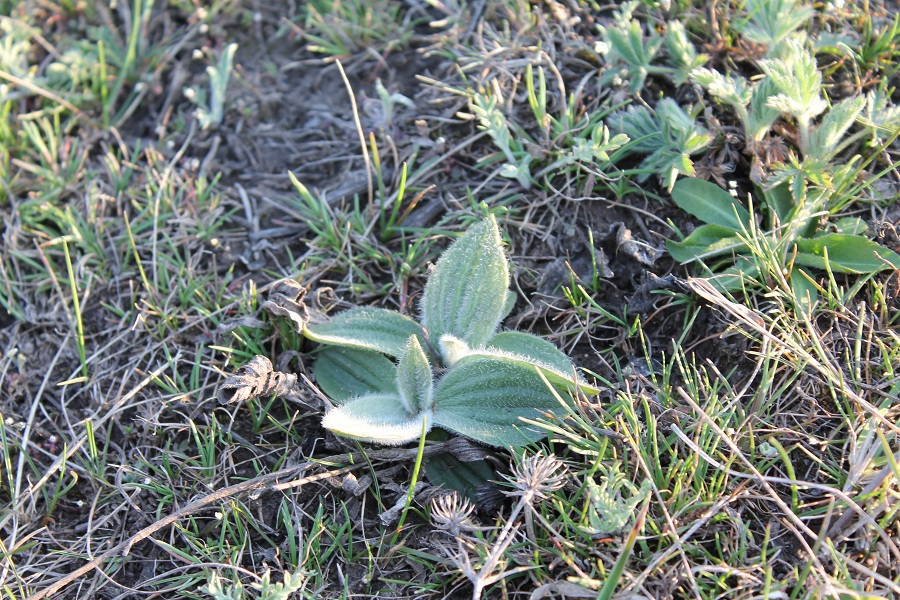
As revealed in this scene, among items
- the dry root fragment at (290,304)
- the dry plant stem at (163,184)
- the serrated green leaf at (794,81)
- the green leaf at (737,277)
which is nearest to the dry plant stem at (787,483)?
the green leaf at (737,277)

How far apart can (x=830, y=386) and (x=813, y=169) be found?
75 centimetres

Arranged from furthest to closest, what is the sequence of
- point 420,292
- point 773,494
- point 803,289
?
point 420,292 < point 803,289 < point 773,494

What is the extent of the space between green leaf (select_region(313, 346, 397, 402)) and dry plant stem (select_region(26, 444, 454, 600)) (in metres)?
0.26

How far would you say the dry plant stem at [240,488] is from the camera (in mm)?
2064

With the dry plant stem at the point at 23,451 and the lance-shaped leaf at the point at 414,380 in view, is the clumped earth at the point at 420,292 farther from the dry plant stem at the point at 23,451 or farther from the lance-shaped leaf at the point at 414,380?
the lance-shaped leaf at the point at 414,380

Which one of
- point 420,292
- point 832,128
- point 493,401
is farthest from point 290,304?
point 832,128

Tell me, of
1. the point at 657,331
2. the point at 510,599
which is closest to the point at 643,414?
the point at 657,331

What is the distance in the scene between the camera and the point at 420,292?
261 centimetres

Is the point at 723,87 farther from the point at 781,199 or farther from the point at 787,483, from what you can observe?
the point at 787,483

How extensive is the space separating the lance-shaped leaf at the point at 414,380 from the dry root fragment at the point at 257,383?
36 cm

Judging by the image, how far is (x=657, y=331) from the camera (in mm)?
2412

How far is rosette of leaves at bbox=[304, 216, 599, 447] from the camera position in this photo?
213cm

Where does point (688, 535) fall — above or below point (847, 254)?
below

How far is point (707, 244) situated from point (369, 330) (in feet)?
3.97
